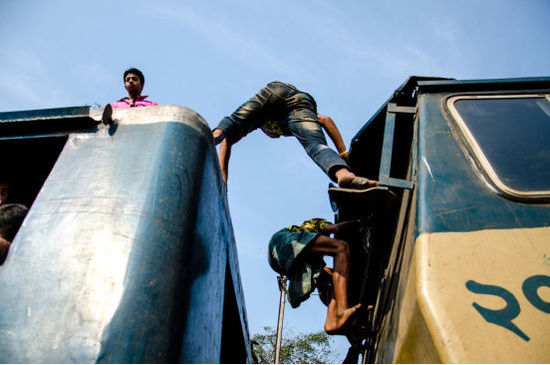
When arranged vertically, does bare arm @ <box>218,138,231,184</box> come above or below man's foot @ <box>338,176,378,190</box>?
above

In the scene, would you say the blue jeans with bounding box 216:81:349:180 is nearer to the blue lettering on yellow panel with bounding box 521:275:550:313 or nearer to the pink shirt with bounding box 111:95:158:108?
the pink shirt with bounding box 111:95:158:108

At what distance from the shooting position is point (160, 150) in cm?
194

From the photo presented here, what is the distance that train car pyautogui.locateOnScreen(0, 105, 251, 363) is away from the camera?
149 centimetres

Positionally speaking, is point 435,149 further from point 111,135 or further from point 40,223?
point 40,223

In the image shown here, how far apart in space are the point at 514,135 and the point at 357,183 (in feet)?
2.89

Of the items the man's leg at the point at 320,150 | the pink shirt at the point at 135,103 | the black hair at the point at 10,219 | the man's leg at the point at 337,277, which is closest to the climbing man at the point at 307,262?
the man's leg at the point at 337,277

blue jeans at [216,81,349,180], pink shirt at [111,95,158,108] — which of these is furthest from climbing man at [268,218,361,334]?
pink shirt at [111,95,158,108]

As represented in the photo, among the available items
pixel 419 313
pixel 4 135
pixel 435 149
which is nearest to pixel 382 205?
pixel 435 149

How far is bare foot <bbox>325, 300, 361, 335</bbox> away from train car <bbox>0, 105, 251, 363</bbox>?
815mm

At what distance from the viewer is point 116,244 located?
5.41ft

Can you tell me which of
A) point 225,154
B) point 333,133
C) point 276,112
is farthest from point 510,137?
point 225,154

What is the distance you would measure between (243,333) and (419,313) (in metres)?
2.13

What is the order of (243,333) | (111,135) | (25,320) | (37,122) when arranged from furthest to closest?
(243,333) → (37,122) → (111,135) → (25,320)

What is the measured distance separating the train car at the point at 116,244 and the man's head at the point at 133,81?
1.93 m
